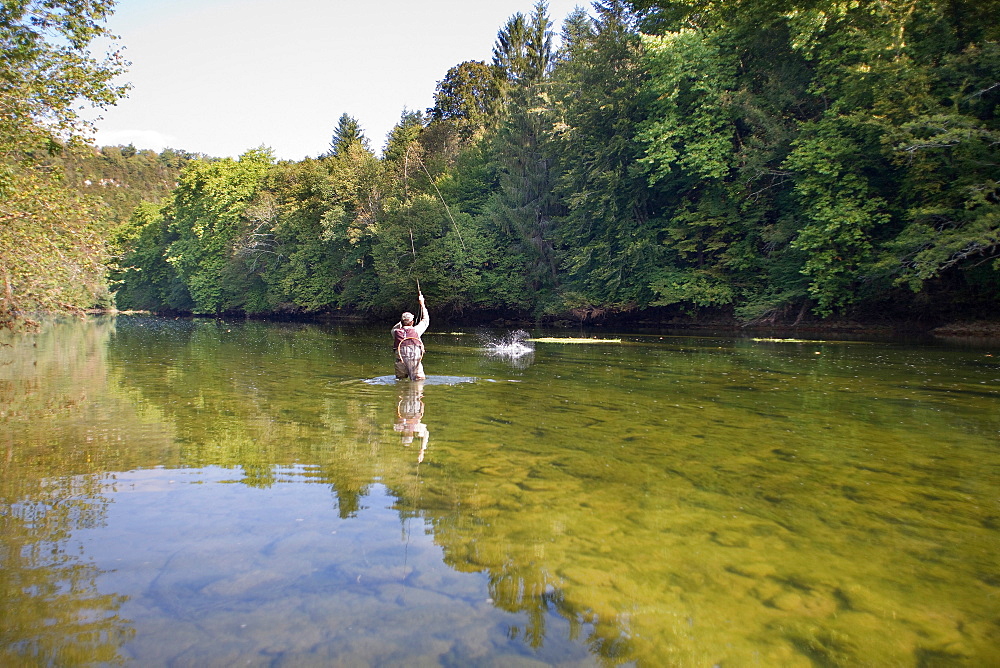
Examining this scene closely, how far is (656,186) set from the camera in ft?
129

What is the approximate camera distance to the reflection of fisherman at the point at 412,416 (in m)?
9.27

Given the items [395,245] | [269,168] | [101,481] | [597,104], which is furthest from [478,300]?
[101,481]

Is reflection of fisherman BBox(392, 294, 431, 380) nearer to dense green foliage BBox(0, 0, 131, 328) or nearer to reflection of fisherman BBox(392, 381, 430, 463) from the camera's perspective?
reflection of fisherman BBox(392, 381, 430, 463)

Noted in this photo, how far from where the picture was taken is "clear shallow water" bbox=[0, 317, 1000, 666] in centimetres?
396

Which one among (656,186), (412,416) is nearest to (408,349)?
(412,416)

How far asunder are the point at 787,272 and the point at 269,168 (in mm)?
56684

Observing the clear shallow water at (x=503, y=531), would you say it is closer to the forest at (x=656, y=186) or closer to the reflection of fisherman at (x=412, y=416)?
the reflection of fisherman at (x=412, y=416)

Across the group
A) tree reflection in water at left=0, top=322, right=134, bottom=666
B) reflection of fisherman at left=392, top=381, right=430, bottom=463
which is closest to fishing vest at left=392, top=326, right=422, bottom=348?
reflection of fisherman at left=392, top=381, right=430, bottom=463

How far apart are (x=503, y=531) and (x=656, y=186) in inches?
1417

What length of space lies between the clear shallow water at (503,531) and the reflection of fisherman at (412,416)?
0.07 metres

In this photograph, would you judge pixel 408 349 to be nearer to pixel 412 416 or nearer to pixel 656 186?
pixel 412 416

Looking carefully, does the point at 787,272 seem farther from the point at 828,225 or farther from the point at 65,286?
the point at 65,286

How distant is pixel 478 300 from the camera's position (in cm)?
4822

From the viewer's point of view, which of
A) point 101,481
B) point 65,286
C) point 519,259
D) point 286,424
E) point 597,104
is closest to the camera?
point 101,481
